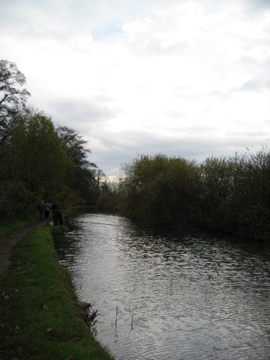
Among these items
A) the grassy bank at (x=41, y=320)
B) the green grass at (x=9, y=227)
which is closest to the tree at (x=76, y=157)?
the green grass at (x=9, y=227)

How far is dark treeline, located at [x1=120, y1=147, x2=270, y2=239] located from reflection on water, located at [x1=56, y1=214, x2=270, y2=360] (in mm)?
10097

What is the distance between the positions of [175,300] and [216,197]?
26366mm

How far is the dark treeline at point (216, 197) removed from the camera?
30.7 meters

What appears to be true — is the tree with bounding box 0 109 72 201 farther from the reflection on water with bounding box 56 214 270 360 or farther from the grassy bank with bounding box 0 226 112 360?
the grassy bank with bounding box 0 226 112 360

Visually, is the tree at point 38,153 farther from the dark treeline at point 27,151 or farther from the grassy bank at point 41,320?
the grassy bank at point 41,320

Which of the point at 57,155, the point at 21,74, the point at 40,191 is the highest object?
the point at 21,74

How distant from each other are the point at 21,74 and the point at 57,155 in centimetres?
966

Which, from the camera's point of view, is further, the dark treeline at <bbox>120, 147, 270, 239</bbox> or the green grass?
the dark treeline at <bbox>120, 147, 270, 239</bbox>

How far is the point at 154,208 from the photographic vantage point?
4141 cm

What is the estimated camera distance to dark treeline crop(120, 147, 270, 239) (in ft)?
101

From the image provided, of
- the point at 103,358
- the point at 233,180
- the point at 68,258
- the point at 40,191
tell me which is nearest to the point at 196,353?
the point at 103,358

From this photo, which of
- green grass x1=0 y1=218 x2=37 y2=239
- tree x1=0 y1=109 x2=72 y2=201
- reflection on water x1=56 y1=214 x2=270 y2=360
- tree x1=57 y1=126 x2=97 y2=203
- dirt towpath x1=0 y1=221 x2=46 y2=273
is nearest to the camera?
reflection on water x1=56 y1=214 x2=270 y2=360

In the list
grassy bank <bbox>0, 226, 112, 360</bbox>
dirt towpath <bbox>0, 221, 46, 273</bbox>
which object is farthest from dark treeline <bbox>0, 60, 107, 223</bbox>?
grassy bank <bbox>0, 226, 112, 360</bbox>

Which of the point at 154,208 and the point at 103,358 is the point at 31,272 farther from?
the point at 154,208
